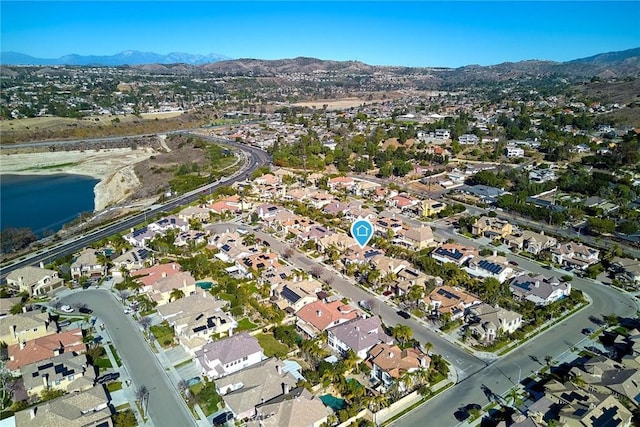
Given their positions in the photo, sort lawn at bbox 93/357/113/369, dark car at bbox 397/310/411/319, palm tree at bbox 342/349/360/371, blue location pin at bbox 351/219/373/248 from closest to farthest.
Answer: palm tree at bbox 342/349/360/371 → lawn at bbox 93/357/113/369 → dark car at bbox 397/310/411/319 → blue location pin at bbox 351/219/373/248

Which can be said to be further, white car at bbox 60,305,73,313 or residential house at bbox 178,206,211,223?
residential house at bbox 178,206,211,223

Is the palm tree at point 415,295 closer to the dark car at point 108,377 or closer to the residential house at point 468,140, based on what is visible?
the dark car at point 108,377

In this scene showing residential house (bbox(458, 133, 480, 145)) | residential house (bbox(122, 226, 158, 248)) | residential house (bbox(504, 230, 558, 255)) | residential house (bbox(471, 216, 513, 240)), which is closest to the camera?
residential house (bbox(504, 230, 558, 255))

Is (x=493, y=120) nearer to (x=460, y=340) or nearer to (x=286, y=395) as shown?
(x=460, y=340)

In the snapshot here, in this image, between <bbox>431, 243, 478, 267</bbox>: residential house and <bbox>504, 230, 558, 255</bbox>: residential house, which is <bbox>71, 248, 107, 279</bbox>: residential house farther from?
<bbox>504, 230, 558, 255</bbox>: residential house

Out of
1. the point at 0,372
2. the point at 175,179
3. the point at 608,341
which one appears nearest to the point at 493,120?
the point at 175,179

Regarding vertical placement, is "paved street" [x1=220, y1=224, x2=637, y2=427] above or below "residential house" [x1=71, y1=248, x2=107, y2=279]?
above

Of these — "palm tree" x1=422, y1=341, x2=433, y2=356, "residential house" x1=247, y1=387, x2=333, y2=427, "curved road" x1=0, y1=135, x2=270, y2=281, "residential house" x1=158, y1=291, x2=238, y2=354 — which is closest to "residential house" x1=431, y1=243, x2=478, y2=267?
"palm tree" x1=422, y1=341, x2=433, y2=356

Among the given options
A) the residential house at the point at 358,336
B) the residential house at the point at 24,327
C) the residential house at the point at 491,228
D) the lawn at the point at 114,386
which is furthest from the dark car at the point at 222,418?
the residential house at the point at 491,228
